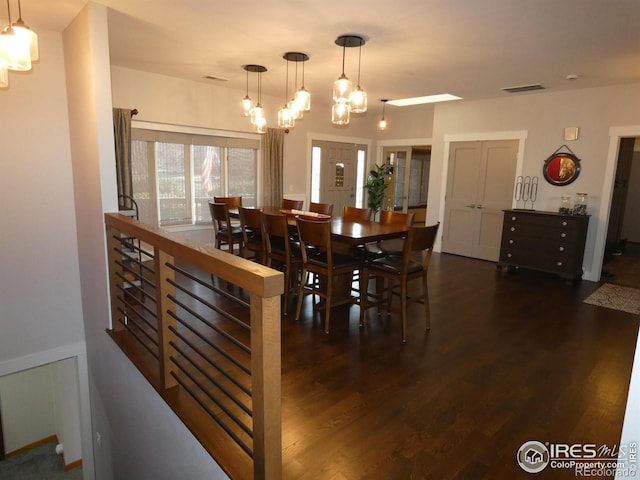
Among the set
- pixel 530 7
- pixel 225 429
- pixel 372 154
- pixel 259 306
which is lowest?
pixel 225 429

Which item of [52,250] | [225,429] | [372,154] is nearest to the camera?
[225,429]

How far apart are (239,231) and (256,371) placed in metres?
3.31

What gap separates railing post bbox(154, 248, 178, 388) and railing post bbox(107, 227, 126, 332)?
984mm

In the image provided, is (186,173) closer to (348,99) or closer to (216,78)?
(216,78)

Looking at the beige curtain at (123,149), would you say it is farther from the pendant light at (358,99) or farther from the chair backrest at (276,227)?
the pendant light at (358,99)

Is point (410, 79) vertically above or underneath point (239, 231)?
above

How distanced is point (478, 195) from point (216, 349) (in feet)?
18.2

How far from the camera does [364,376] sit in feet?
8.50

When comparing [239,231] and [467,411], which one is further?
[239,231]

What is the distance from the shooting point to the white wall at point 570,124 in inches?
194

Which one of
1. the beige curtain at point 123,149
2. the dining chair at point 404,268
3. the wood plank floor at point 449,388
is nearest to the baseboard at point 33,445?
the beige curtain at point 123,149

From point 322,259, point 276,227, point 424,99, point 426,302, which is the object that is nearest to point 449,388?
point 426,302

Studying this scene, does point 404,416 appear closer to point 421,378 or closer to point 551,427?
point 421,378

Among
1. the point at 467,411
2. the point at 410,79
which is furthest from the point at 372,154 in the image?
the point at 467,411
